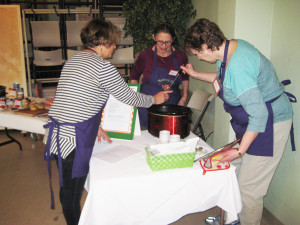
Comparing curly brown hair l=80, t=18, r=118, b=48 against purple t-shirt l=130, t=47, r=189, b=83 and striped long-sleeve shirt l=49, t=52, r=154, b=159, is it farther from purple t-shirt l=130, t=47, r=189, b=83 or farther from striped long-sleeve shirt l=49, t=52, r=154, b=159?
purple t-shirt l=130, t=47, r=189, b=83

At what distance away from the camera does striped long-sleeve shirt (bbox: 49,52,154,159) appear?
1.24 meters

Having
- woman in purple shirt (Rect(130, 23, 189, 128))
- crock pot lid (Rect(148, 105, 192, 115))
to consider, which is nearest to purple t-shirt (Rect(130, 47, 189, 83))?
woman in purple shirt (Rect(130, 23, 189, 128))

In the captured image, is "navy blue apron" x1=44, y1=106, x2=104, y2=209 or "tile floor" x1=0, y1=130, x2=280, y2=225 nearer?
"navy blue apron" x1=44, y1=106, x2=104, y2=209

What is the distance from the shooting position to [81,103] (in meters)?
1.24

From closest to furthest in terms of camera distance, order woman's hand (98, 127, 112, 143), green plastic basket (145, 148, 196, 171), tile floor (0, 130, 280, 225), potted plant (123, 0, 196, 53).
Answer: green plastic basket (145, 148, 196, 171), woman's hand (98, 127, 112, 143), tile floor (0, 130, 280, 225), potted plant (123, 0, 196, 53)

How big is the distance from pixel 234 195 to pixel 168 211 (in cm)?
34

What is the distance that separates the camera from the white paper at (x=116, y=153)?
1367 millimetres

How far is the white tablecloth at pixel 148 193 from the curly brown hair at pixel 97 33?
2.04 ft

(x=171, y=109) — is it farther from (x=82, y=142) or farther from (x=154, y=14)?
(x=154, y=14)

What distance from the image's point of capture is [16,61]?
12.6 ft

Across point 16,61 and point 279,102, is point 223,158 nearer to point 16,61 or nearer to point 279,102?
point 279,102

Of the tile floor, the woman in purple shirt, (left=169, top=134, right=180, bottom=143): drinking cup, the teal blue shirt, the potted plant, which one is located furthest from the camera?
the potted plant

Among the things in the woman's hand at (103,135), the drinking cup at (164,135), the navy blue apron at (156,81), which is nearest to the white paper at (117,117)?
the woman's hand at (103,135)

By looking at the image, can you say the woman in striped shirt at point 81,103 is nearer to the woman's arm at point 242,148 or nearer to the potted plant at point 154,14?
the woman's arm at point 242,148
